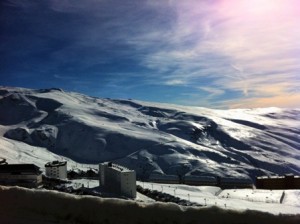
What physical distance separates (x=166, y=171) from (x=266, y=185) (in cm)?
7390

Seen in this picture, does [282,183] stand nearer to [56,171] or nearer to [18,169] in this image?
[56,171]

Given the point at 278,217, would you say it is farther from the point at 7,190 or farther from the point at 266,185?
the point at 266,185

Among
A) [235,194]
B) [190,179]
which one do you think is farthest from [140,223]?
[190,179]

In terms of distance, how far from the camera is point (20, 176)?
93.2 metres

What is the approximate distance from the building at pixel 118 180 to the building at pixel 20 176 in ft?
44.7

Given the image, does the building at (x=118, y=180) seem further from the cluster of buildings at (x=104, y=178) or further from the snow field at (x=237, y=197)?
the snow field at (x=237, y=197)

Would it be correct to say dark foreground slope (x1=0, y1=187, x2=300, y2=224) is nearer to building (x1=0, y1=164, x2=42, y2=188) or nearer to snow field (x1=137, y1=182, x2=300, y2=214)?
snow field (x1=137, y1=182, x2=300, y2=214)

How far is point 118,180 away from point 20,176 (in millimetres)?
19848

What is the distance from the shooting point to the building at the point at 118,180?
92.2 metres

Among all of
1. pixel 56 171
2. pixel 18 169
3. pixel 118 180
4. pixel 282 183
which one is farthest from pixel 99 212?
pixel 282 183

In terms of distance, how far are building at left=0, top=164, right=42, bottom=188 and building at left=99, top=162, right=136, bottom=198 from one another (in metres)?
13.6

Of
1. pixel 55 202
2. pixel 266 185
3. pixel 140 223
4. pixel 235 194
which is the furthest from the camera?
pixel 266 185

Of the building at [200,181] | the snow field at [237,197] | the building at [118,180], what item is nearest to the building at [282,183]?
the snow field at [237,197]

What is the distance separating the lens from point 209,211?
8.50m
